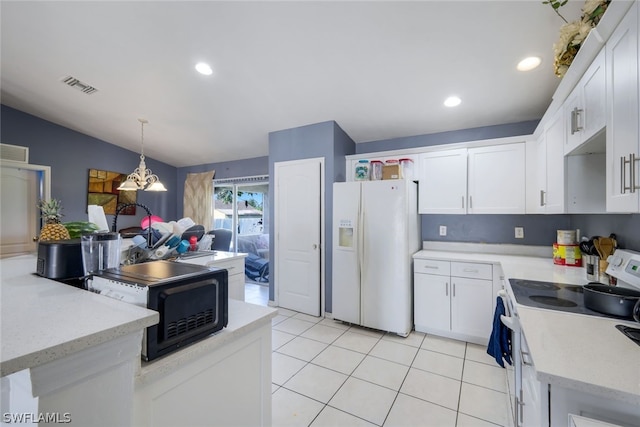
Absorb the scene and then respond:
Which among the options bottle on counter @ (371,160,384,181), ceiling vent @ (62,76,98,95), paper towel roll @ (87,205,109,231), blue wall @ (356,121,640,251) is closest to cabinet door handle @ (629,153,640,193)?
blue wall @ (356,121,640,251)

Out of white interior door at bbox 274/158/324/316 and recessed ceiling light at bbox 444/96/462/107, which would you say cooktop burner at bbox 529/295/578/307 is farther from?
white interior door at bbox 274/158/324/316

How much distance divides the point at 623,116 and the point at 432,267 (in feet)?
6.69

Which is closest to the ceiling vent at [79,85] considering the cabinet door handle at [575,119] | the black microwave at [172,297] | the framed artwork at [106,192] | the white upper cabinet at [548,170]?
the framed artwork at [106,192]

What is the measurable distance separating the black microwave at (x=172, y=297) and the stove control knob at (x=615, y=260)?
6.98 feet

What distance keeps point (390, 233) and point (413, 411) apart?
1.54 metres

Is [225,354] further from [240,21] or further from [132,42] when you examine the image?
[132,42]

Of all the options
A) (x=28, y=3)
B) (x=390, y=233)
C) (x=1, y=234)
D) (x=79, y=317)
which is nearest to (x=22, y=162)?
(x=1, y=234)

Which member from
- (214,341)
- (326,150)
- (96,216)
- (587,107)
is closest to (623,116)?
(587,107)

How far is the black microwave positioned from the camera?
796 mm

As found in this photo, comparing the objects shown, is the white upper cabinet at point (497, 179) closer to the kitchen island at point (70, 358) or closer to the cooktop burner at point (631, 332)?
the cooktop burner at point (631, 332)

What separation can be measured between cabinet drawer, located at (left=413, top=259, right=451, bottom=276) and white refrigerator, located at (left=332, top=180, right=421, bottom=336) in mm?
75

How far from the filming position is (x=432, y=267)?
9.22ft

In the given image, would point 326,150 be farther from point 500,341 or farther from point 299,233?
point 500,341

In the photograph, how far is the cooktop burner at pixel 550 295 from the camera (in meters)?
1.27
